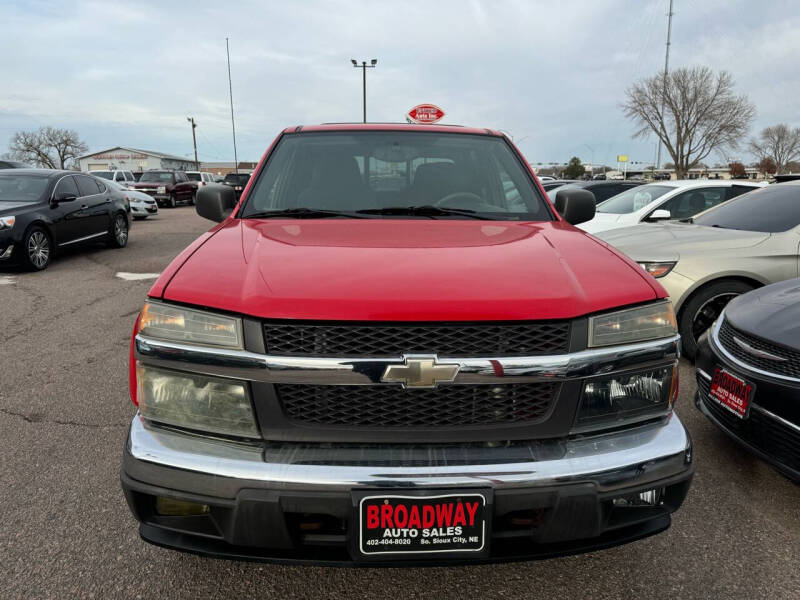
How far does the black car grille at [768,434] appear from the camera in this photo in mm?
2332

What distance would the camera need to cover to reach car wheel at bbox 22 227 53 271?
8.23 meters

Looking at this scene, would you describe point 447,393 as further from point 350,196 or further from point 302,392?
point 350,196

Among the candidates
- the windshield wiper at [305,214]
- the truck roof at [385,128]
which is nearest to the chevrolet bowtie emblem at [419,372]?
the windshield wiper at [305,214]

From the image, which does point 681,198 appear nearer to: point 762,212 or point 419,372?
point 762,212

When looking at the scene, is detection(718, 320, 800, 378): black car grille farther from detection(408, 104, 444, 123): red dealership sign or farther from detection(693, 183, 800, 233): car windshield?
detection(408, 104, 444, 123): red dealership sign

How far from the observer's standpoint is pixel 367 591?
1.97 meters

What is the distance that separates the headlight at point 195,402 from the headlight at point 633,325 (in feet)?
3.57

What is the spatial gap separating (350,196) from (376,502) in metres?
1.65

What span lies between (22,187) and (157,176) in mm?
18379

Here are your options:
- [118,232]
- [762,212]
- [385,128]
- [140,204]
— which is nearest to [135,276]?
[118,232]

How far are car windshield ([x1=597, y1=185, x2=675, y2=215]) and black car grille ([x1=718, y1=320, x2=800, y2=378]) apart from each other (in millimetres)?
5587

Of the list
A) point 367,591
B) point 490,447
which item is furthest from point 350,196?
point 367,591

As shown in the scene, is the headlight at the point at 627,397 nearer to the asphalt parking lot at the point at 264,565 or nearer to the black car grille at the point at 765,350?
the asphalt parking lot at the point at 264,565

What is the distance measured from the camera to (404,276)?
1727 mm
